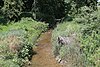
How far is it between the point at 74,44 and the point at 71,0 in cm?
1748

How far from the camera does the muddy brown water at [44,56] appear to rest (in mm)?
16891

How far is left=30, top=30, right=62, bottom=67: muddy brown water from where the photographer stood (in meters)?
16.9

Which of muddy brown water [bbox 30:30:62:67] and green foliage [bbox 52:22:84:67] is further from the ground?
green foliage [bbox 52:22:84:67]

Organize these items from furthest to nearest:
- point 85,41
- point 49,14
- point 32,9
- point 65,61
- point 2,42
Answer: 1. point 49,14
2. point 32,9
3. point 2,42
4. point 65,61
5. point 85,41

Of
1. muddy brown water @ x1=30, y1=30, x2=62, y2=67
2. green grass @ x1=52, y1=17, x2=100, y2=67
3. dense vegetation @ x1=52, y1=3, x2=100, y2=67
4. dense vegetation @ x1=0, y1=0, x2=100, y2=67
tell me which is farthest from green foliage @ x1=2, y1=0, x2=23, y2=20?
green grass @ x1=52, y1=17, x2=100, y2=67

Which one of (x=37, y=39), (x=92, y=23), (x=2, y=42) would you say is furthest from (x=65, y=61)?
(x=37, y=39)

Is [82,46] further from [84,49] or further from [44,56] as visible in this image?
[44,56]

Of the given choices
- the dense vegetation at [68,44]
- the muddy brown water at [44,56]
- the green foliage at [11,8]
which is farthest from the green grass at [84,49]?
the green foliage at [11,8]

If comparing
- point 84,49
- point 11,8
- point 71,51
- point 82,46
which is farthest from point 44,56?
point 11,8

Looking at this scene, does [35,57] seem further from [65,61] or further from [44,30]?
[44,30]

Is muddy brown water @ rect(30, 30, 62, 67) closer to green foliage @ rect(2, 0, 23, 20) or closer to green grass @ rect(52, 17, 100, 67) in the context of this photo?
green grass @ rect(52, 17, 100, 67)

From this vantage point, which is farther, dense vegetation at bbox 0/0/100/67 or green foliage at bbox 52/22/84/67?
green foliage at bbox 52/22/84/67

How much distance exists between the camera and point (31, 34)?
23.8 meters

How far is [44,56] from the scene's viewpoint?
1856cm
